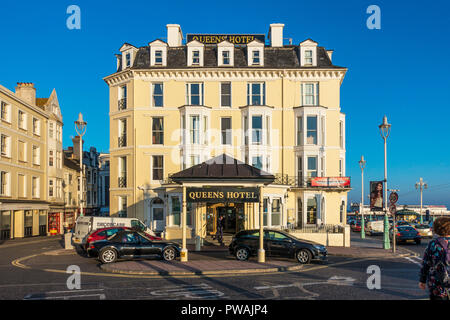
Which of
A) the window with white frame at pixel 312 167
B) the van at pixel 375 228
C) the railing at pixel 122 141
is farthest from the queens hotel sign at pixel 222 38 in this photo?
the van at pixel 375 228

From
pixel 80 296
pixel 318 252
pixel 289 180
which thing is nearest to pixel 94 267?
pixel 80 296

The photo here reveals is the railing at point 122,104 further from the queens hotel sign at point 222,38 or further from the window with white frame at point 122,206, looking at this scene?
the queens hotel sign at point 222,38

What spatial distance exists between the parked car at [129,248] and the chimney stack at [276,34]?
76.0 feet

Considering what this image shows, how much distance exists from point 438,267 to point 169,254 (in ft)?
45.4

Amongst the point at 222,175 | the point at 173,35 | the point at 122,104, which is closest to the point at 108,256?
the point at 222,175

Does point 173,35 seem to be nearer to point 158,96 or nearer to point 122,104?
point 158,96

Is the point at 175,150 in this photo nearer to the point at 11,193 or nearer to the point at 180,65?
the point at 180,65

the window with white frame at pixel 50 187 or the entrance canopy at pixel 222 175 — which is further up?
the entrance canopy at pixel 222 175

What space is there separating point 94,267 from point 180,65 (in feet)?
69.6

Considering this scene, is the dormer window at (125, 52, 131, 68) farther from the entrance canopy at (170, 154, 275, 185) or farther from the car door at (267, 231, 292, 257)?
the car door at (267, 231, 292, 257)

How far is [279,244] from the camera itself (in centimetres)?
1891

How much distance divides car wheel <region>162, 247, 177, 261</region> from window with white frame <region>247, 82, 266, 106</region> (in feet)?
59.0

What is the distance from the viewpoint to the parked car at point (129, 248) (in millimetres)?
18078

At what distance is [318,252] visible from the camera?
18141 millimetres
